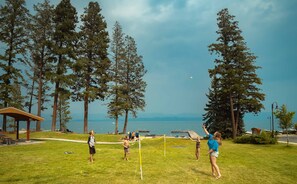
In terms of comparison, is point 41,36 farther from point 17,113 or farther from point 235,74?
point 235,74

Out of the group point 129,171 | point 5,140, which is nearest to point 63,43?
point 5,140

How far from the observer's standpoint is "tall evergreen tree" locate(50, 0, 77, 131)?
3531 centimetres

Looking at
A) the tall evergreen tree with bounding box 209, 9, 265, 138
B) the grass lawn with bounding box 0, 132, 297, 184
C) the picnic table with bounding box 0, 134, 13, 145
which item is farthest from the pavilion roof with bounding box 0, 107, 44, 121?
the tall evergreen tree with bounding box 209, 9, 265, 138

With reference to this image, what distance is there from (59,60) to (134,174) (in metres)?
29.1

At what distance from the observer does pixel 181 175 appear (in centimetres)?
1203

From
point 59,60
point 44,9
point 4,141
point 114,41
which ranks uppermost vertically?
point 44,9

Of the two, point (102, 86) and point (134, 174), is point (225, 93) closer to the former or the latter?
point (102, 86)

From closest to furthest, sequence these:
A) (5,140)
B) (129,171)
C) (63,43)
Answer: (129,171) < (5,140) < (63,43)

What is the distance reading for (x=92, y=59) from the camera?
132 ft

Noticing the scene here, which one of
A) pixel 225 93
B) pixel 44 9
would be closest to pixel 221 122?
pixel 225 93

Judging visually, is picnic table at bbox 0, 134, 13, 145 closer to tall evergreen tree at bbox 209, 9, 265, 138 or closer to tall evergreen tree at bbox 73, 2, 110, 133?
tall evergreen tree at bbox 73, 2, 110, 133

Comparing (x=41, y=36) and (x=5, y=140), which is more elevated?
(x=41, y=36)

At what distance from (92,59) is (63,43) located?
5381 millimetres

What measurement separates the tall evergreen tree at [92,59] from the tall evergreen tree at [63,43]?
1697mm
